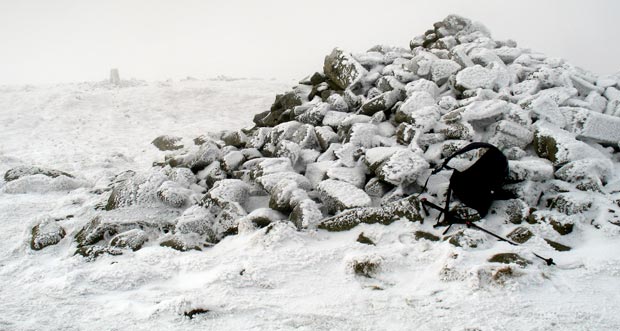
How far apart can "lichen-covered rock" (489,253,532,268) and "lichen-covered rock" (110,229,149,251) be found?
3.92 metres

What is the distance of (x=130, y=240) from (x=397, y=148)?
3.67m

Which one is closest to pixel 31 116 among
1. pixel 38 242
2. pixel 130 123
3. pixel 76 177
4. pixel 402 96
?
pixel 130 123

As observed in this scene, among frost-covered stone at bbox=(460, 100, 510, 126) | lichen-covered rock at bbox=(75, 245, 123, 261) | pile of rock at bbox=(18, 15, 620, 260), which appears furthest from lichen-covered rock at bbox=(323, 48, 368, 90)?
lichen-covered rock at bbox=(75, 245, 123, 261)

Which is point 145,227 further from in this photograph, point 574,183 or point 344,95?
point 574,183

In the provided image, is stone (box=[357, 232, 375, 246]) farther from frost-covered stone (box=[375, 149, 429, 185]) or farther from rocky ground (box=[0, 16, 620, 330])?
frost-covered stone (box=[375, 149, 429, 185])

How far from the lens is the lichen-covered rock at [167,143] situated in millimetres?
10422

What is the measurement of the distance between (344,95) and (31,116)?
1018 cm

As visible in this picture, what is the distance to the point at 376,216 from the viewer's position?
5086mm

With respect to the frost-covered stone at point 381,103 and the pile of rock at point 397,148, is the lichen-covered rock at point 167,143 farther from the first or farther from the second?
the frost-covered stone at point 381,103

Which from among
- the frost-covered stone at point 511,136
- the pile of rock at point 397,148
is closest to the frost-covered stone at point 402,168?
the pile of rock at point 397,148

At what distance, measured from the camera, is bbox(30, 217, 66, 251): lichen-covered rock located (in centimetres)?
519

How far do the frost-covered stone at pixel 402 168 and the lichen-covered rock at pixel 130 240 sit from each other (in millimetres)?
3091

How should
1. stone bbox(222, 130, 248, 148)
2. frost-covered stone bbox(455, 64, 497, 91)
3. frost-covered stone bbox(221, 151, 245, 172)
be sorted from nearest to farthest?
1. frost-covered stone bbox(221, 151, 245, 172)
2. frost-covered stone bbox(455, 64, 497, 91)
3. stone bbox(222, 130, 248, 148)

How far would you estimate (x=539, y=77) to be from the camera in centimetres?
764
